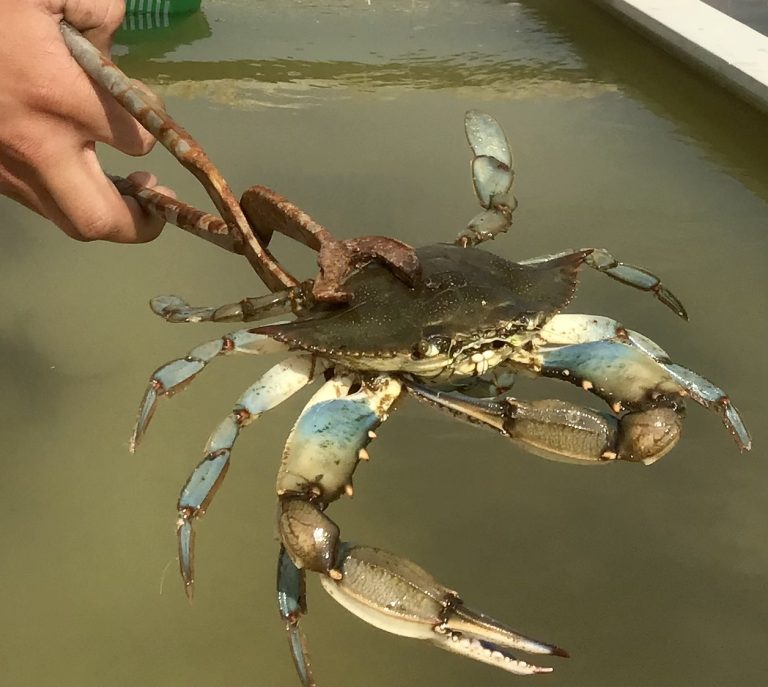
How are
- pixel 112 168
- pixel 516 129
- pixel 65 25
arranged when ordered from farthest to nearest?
pixel 516 129
pixel 112 168
pixel 65 25

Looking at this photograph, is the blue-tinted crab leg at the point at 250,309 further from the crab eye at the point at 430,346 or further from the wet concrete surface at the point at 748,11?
the wet concrete surface at the point at 748,11

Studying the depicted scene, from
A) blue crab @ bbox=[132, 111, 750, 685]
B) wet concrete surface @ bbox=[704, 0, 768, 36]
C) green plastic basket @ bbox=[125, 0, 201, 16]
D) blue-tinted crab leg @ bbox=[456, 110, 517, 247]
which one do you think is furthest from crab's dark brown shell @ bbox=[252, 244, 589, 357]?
green plastic basket @ bbox=[125, 0, 201, 16]

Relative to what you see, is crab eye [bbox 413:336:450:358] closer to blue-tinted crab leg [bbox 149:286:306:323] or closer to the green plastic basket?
blue-tinted crab leg [bbox 149:286:306:323]

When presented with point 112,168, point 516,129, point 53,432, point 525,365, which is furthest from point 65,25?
point 516,129

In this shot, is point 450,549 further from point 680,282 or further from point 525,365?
point 680,282

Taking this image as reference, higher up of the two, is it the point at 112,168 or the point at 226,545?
the point at 112,168

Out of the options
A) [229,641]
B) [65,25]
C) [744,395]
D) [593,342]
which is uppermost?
[65,25]
